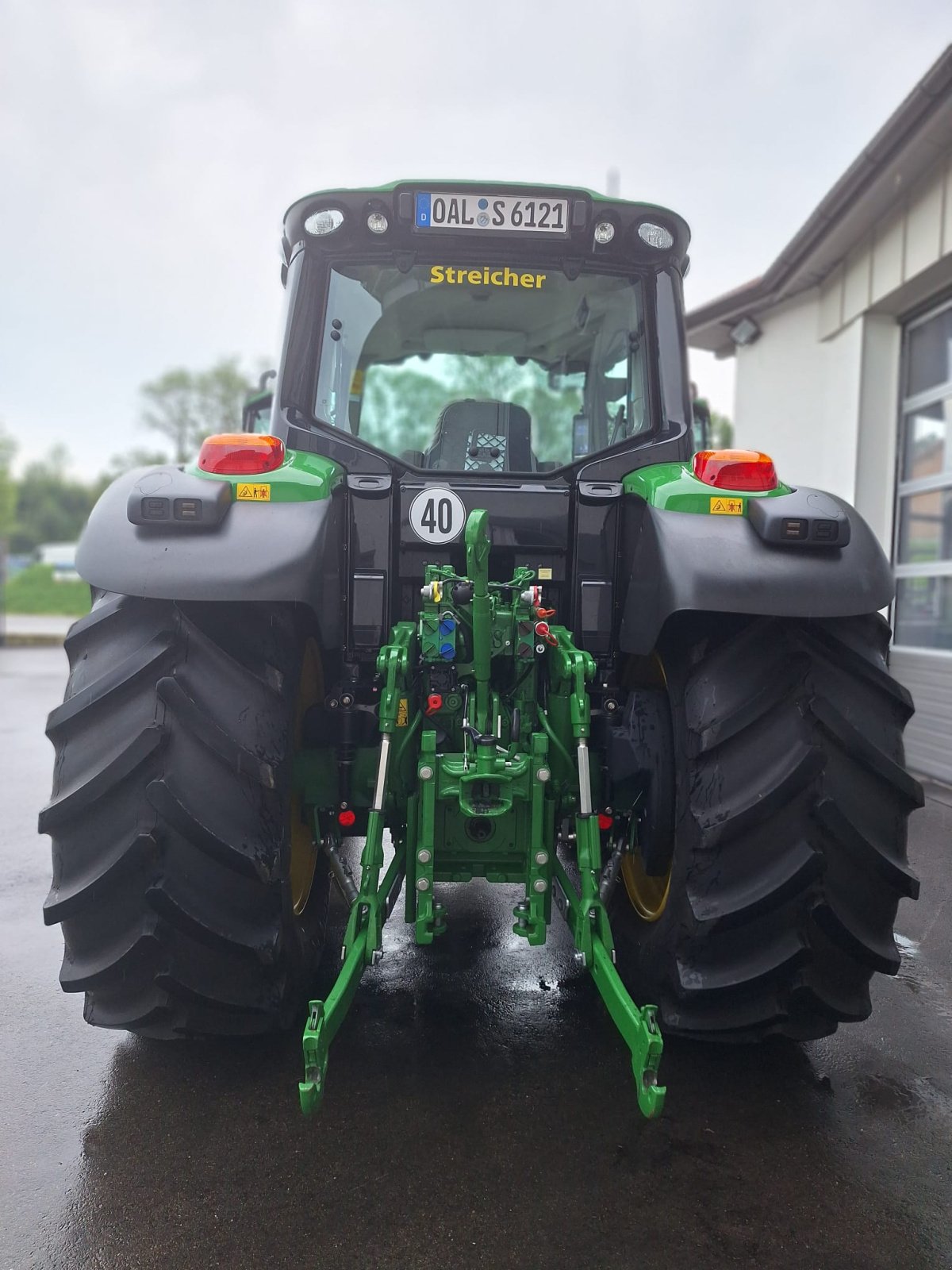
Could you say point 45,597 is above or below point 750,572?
below

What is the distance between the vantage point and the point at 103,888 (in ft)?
6.87

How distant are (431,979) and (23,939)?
1.64 meters

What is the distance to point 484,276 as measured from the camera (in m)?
2.85

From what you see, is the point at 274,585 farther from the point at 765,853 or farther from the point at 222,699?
the point at 765,853

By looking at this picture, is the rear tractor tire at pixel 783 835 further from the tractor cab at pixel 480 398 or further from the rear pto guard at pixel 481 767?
the tractor cab at pixel 480 398

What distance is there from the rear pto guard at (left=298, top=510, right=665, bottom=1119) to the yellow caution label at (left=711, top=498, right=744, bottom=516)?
20.0 inches

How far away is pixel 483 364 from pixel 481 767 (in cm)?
174

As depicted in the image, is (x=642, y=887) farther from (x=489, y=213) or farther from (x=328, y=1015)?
(x=489, y=213)

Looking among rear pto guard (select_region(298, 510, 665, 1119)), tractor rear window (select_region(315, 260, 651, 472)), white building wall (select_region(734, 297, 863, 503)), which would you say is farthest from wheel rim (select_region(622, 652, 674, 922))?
white building wall (select_region(734, 297, 863, 503))

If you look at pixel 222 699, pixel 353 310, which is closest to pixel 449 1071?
pixel 222 699

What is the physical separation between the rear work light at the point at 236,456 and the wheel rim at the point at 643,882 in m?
1.19

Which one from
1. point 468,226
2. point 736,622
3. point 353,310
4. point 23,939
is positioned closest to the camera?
point 736,622

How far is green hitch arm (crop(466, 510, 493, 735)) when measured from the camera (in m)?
2.16

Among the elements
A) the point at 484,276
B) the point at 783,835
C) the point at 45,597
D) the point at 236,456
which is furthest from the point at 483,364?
the point at 45,597
